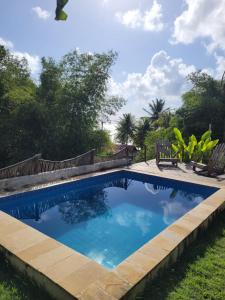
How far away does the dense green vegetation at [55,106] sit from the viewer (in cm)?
1080

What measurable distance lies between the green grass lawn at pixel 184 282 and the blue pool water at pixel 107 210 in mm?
1136

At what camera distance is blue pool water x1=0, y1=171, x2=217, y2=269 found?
4508mm

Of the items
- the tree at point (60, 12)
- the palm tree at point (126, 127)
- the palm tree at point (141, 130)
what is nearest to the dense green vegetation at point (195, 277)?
the tree at point (60, 12)

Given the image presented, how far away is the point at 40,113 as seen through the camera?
10.7 metres

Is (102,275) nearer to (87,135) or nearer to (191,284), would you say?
(191,284)

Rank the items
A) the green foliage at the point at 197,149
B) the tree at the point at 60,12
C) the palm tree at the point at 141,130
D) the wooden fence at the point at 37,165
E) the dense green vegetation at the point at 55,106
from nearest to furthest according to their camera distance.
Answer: the tree at the point at 60,12, the wooden fence at the point at 37,165, the green foliage at the point at 197,149, the dense green vegetation at the point at 55,106, the palm tree at the point at 141,130

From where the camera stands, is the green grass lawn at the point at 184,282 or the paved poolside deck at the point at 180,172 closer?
the green grass lawn at the point at 184,282

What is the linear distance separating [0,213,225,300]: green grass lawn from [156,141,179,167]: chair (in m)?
6.55

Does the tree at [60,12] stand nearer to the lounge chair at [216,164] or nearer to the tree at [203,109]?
the lounge chair at [216,164]

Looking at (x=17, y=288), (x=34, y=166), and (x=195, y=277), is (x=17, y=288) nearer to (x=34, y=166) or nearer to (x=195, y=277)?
(x=195, y=277)

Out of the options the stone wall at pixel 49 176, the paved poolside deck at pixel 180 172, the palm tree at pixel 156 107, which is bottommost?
the paved poolside deck at pixel 180 172

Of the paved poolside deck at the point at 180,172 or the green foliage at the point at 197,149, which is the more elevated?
the green foliage at the point at 197,149

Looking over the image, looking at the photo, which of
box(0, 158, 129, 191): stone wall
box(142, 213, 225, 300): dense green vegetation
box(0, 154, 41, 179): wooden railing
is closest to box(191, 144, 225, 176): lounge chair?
box(0, 158, 129, 191): stone wall

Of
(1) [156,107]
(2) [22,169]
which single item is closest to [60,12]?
(2) [22,169]
